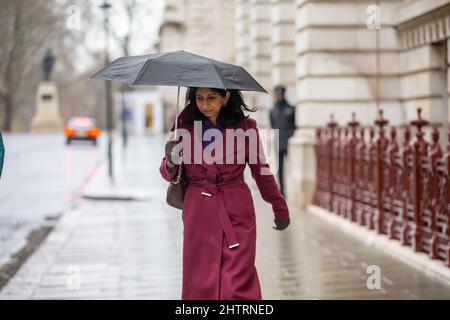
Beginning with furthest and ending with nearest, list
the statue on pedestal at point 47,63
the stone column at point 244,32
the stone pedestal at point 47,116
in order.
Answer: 1. the stone pedestal at point 47,116
2. the statue on pedestal at point 47,63
3. the stone column at point 244,32

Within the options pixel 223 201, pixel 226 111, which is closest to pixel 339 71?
pixel 226 111

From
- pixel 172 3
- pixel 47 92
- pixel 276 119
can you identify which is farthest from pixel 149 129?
pixel 276 119

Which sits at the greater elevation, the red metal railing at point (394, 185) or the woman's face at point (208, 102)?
the woman's face at point (208, 102)

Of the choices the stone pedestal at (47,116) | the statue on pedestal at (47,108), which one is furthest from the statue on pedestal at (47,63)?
the stone pedestal at (47,116)

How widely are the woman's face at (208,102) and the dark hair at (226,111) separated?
0.03 metres

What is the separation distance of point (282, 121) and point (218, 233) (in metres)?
10.3

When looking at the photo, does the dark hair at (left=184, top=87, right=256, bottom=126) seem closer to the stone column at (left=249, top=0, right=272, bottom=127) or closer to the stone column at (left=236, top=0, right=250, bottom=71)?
the stone column at (left=249, top=0, right=272, bottom=127)

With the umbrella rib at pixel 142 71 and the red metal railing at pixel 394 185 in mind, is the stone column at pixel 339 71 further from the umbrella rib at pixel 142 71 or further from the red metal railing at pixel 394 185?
the umbrella rib at pixel 142 71

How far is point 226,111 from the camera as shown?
527 centimetres

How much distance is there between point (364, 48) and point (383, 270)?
701 centimetres

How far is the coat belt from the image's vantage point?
5.16 meters

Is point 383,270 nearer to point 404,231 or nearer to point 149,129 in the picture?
point 404,231

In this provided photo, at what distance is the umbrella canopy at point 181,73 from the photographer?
5.04 m

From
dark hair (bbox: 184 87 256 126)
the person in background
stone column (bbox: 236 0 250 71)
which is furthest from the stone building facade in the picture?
stone column (bbox: 236 0 250 71)
